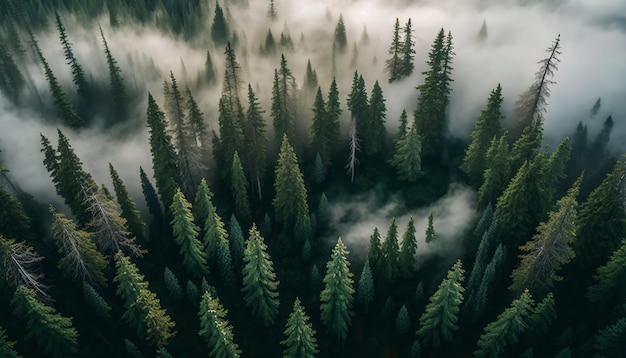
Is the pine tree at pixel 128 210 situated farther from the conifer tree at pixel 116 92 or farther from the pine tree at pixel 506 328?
the pine tree at pixel 506 328

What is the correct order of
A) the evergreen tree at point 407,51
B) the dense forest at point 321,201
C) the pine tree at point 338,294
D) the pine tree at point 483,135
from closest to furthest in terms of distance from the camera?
the pine tree at point 338,294 → the dense forest at point 321,201 → the pine tree at point 483,135 → the evergreen tree at point 407,51

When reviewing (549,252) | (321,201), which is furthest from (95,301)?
(549,252)

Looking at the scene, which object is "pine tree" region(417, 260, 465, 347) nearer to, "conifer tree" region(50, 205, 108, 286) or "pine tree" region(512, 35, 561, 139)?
"pine tree" region(512, 35, 561, 139)

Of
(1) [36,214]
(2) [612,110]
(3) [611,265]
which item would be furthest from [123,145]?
(2) [612,110]

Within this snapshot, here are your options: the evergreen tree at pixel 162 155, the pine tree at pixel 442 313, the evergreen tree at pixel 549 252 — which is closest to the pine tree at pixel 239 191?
the evergreen tree at pixel 162 155

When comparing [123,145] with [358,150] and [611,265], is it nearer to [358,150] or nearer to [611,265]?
[358,150]
